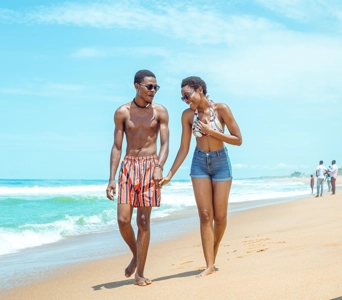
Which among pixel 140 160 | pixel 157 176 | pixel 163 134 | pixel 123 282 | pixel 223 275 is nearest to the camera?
pixel 223 275

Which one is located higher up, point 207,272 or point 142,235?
point 142,235

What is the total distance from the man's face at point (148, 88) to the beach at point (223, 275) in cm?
187

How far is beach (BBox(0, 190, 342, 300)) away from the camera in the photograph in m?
4.04

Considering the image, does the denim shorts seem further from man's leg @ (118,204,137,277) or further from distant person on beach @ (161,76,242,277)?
man's leg @ (118,204,137,277)

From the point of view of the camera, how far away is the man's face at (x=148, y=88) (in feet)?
17.4

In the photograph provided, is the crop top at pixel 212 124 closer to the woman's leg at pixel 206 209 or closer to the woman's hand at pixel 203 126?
the woman's hand at pixel 203 126

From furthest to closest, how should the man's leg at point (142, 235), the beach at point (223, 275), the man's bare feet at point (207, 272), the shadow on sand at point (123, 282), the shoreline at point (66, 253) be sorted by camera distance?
1. the shoreline at point (66, 253)
2. the shadow on sand at point (123, 282)
3. the man's leg at point (142, 235)
4. the man's bare feet at point (207, 272)
5. the beach at point (223, 275)

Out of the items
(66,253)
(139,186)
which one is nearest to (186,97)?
(139,186)

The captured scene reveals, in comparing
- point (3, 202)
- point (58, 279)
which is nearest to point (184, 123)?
point (58, 279)

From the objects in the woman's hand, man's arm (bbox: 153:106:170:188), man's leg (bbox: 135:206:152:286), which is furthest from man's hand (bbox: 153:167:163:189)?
the woman's hand

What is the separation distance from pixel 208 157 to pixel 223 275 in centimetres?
117

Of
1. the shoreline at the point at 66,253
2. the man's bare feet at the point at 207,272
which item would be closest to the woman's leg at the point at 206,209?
the man's bare feet at the point at 207,272

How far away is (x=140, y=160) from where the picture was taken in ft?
17.3

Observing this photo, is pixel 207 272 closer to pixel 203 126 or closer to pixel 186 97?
pixel 203 126
